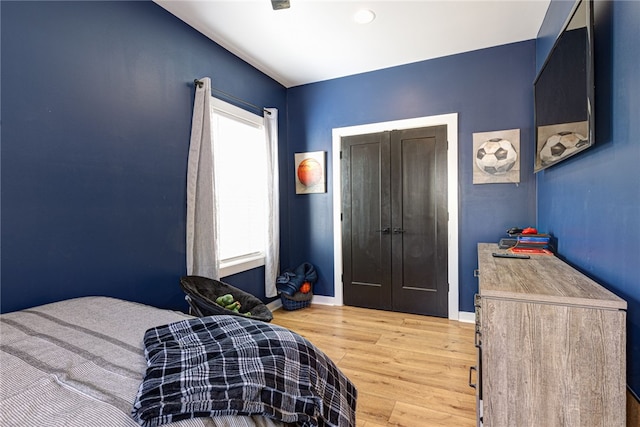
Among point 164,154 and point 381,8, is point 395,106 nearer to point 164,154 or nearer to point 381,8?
point 381,8

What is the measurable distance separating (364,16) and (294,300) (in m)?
2.90

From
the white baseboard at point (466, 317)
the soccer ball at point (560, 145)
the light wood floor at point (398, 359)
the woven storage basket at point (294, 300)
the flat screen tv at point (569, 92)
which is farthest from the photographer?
the woven storage basket at point (294, 300)

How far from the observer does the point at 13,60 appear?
153 cm

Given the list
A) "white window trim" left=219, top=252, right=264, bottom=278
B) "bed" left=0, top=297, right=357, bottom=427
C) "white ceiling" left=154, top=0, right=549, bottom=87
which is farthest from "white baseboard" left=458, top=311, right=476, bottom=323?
"white ceiling" left=154, top=0, right=549, bottom=87

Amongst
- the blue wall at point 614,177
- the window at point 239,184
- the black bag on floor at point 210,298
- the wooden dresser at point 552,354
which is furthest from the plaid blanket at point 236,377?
the window at point 239,184

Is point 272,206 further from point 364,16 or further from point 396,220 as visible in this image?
point 364,16

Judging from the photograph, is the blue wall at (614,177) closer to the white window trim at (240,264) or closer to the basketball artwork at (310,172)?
the basketball artwork at (310,172)

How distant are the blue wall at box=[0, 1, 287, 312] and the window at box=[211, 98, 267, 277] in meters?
0.40

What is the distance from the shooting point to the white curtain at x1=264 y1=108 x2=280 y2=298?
3.42 metres

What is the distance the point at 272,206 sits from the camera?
3.45 metres

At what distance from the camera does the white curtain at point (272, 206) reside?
3420 mm

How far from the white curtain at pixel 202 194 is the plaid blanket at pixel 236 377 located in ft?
4.79

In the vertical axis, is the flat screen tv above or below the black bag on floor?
above

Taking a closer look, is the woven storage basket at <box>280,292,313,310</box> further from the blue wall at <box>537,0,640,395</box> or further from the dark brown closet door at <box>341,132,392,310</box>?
the blue wall at <box>537,0,640,395</box>
